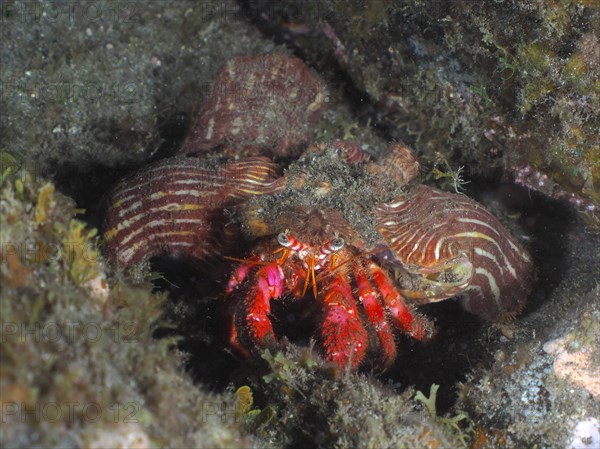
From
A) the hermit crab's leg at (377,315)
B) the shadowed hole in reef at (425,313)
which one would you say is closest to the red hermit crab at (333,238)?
the hermit crab's leg at (377,315)

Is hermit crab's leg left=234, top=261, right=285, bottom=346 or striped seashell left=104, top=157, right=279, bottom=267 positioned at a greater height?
striped seashell left=104, top=157, right=279, bottom=267

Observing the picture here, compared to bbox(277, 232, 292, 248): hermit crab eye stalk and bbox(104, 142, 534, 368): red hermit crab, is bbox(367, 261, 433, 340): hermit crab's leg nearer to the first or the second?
bbox(104, 142, 534, 368): red hermit crab

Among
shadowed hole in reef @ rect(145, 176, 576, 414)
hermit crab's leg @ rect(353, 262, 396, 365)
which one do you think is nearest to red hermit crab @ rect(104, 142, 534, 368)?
hermit crab's leg @ rect(353, 262, 396, 365)

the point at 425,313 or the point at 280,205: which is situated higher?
the point at 280,205

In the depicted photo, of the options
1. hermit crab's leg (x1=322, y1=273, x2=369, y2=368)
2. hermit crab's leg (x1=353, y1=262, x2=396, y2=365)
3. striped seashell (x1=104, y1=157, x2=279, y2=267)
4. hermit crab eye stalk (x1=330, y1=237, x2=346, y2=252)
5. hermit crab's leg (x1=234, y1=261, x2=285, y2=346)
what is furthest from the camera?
striped seashell (x1=104, y1=157, x2=279, y2=267)

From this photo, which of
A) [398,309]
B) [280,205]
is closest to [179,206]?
[280,205]

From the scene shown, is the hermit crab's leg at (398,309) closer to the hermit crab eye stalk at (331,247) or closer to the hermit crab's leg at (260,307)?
the hermit crab eye stalk at (331,247)

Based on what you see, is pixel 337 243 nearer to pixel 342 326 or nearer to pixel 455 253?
pixel 342 326
